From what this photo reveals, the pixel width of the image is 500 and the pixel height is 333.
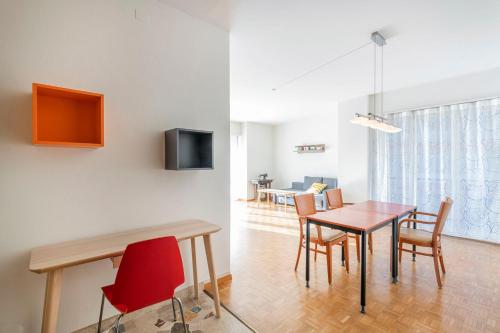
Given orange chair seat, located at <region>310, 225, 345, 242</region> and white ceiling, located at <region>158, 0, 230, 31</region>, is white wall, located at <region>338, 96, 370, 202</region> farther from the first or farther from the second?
white ceiling, located at <region>158, 0, 230, 31</region>


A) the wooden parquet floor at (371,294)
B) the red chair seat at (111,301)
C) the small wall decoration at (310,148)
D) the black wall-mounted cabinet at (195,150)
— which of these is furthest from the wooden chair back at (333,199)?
the small wall decoration at (310,148)

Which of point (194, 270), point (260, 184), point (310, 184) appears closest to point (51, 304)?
point (194, 270)

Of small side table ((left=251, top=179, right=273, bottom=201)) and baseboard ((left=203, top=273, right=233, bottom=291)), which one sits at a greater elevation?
small side table ((left=251, top=179, right=273, bottom=201))

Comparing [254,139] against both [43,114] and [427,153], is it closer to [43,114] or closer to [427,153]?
[427,153]

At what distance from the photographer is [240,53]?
3.06 meters

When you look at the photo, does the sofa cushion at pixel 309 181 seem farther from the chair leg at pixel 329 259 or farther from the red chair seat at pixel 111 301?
the red chair seat at pixel 111 301

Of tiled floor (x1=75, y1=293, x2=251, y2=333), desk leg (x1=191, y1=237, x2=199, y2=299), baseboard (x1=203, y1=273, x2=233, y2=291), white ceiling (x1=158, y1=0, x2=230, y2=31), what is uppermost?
white ceiling (x1=158, y1=0, x2=230, y2=31)

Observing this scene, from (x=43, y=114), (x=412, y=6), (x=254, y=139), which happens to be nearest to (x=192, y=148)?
(x=43, y=114)

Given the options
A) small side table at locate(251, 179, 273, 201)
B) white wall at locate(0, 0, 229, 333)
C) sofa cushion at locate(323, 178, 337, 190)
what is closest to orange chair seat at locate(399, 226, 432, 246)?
white wall at locate(0, 0, 229, 333)

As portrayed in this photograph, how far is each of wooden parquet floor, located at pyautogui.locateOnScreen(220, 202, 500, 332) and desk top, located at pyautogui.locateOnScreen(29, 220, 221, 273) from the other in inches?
34.5

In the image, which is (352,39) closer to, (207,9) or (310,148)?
(207,9)

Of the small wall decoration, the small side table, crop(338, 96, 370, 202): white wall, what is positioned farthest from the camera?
the small side table

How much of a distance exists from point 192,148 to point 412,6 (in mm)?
2475

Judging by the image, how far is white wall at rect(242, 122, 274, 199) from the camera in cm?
780
